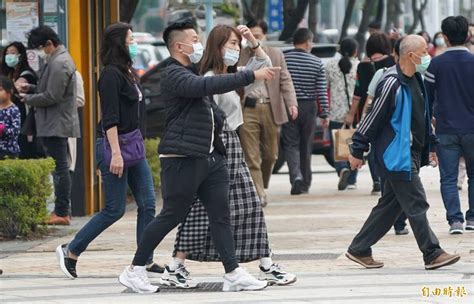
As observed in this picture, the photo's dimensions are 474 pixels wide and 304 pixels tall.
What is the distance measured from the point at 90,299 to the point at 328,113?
8846 mm

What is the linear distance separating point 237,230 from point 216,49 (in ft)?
3.97

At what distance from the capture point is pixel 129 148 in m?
10.5

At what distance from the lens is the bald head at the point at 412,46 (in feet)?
35.8

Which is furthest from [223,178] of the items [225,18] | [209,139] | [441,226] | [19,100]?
[225,18]

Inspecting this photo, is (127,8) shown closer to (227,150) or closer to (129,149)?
(129,149)

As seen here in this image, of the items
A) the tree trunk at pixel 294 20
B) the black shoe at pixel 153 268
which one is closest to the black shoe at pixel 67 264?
the black shoe at pixel 153 268

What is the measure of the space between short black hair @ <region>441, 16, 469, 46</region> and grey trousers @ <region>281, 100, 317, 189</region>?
4.89 meters

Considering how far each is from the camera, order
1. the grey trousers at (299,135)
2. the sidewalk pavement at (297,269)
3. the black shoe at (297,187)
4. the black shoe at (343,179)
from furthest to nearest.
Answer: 1. the black shoe at (343,179)
2. the black shoe at (297,187)
3. the grey trousers at (299,135)
4. the sidewalk pavement at (297,269)

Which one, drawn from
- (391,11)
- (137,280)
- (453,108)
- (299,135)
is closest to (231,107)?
(137,280)

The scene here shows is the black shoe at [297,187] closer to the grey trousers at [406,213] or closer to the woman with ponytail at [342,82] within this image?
the woman with ponytail at [342,82]

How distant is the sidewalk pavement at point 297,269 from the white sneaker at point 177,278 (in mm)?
71

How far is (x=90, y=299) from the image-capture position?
954cm

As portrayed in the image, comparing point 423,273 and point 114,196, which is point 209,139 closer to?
point 114,196

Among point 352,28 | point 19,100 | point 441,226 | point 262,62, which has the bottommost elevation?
point 352,28
